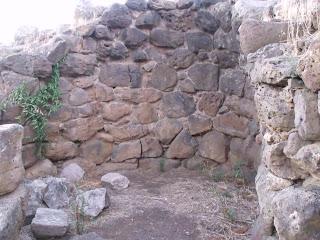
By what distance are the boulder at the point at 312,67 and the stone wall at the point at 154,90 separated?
250cm

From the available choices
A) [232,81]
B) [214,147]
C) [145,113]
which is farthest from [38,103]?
[232,81]

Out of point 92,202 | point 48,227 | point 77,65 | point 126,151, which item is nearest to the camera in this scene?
point 48,227

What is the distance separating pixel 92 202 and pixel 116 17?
2.16 meters

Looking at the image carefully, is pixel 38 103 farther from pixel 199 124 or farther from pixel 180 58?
pixel 199 124

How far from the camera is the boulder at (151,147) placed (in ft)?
15.2

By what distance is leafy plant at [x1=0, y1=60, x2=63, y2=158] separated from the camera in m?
3.95

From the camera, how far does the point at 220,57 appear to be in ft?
15.2

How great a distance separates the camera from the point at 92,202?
11.2 ft

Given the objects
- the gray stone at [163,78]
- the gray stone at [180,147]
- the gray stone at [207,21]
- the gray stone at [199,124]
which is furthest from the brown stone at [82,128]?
the gray stone at [207,21]

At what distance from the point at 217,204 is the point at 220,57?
183 centimetres

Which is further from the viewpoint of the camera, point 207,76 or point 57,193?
point 207,76

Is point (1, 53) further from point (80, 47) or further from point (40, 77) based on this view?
point (80, 47)

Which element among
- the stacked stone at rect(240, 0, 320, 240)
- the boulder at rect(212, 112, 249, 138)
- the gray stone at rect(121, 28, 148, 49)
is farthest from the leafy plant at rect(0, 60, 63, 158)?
the stacked stone at rect(240, 0, 320, 240)

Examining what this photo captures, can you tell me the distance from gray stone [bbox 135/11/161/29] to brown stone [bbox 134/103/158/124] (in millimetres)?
916
